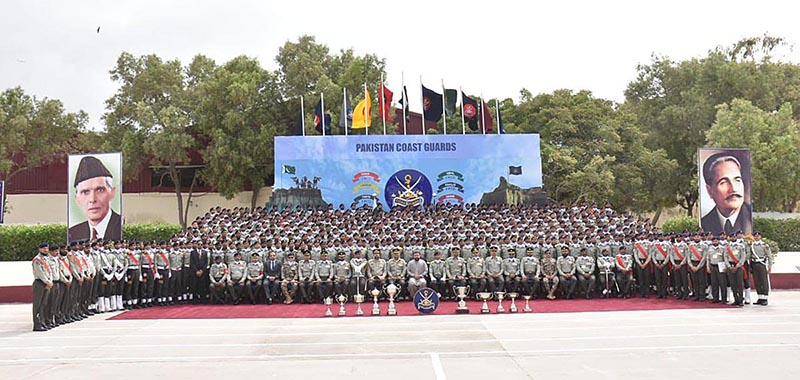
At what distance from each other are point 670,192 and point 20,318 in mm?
29161

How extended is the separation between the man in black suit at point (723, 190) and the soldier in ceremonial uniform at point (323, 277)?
9.39m

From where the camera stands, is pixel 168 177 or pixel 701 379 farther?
pixel 168 177

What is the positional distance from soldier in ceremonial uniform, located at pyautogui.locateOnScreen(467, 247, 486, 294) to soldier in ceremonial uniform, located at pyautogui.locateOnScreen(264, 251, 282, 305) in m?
3.93

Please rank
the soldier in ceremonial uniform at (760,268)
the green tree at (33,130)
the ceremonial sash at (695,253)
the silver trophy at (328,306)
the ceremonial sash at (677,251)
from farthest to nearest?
the green tree at (33,130), the ceremonial sash at (677,251), the ceremonial sash at (695,253), the soldier in ceremonial uniform at (760,268), the silver trophy at (328,306)

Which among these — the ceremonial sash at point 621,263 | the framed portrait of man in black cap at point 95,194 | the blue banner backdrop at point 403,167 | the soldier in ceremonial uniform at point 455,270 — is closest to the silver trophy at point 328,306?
the soldier in ceremonial uniform at point 455,270

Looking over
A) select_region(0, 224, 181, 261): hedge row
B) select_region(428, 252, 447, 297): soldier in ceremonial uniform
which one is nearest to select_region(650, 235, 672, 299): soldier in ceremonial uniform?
select_region(428, 252, 447, 297): soldier in ceremonial uniform

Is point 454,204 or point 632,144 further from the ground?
point 632,144

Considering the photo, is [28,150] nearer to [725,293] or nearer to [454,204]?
[454,204]

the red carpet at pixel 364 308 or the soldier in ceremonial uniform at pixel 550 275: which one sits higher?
the soldier in ceremonial uniform at pixel 550 275

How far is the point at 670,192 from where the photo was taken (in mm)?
34906

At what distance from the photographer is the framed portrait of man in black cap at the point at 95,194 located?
1850cm

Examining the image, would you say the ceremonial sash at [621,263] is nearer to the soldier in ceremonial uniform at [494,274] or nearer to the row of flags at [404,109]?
the soldier in ceremonial uniform at [494,274]

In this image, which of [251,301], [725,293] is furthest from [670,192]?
[251,301]

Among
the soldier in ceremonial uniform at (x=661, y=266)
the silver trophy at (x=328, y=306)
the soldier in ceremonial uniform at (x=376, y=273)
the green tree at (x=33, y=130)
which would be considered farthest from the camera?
the green tree at (x=33, y=130)
